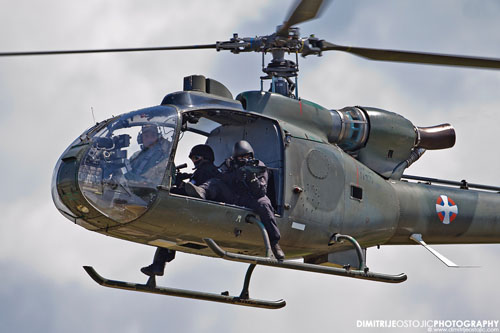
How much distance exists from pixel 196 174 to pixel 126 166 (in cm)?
127

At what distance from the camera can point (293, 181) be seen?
12.7 metres

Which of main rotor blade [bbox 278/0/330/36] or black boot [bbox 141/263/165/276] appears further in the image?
black boot [bbox 141/263/165/276]

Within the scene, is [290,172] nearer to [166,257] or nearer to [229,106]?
[229,106]

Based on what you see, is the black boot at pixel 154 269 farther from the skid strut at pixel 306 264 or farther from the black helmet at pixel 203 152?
the black helmet at pixel 203 152

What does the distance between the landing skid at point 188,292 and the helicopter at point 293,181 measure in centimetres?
56

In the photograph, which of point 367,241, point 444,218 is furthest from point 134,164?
point 444,218

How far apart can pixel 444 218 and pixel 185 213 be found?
186 inches

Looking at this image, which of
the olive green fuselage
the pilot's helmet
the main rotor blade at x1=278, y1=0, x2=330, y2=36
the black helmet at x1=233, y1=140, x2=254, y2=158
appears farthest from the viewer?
the black helmet at x1=233, y1=140, x2=254, y2=158

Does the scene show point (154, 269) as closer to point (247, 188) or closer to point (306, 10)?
point (247, 188)

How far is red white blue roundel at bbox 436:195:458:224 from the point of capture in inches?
575

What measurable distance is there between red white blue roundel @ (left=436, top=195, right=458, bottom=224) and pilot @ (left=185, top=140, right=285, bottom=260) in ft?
11.1

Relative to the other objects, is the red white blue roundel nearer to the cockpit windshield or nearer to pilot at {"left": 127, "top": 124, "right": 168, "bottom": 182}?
the cockpit windshield

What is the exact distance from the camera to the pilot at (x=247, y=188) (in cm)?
1215

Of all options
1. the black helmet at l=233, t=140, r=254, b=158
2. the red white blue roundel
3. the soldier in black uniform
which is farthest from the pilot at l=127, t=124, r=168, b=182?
the red white blue roundel
